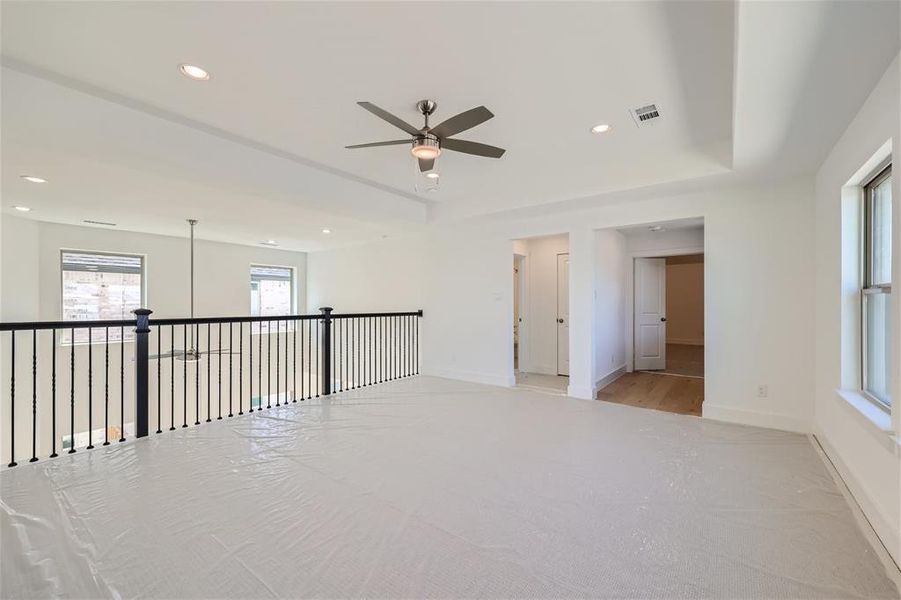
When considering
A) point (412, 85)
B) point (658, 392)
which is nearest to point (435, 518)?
point (412, 85)

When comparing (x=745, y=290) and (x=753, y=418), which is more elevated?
(x=745, y=290)

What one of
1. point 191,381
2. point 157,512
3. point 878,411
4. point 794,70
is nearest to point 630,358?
point 878,411

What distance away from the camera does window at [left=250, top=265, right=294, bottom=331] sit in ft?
28.2

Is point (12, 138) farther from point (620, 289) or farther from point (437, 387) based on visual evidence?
point (620, 289)

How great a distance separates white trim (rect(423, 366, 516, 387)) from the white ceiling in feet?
9.21

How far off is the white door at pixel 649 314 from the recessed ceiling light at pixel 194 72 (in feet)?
20.8

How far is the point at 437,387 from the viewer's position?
5.31 metres

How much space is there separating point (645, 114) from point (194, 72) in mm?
3204

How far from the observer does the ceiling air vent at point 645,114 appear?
292 centimetres

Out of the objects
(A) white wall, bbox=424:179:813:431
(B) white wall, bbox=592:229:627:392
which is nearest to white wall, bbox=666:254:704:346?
(B) white wall, bbox=592:229:627:392

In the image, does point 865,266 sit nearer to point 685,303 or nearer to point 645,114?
point 645,114

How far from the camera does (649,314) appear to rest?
6707 millimetres

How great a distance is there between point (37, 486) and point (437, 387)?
378 centimetres

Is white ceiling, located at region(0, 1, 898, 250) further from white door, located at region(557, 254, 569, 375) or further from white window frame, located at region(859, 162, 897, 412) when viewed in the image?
white door, located at region(557, 254, 569, 375)
